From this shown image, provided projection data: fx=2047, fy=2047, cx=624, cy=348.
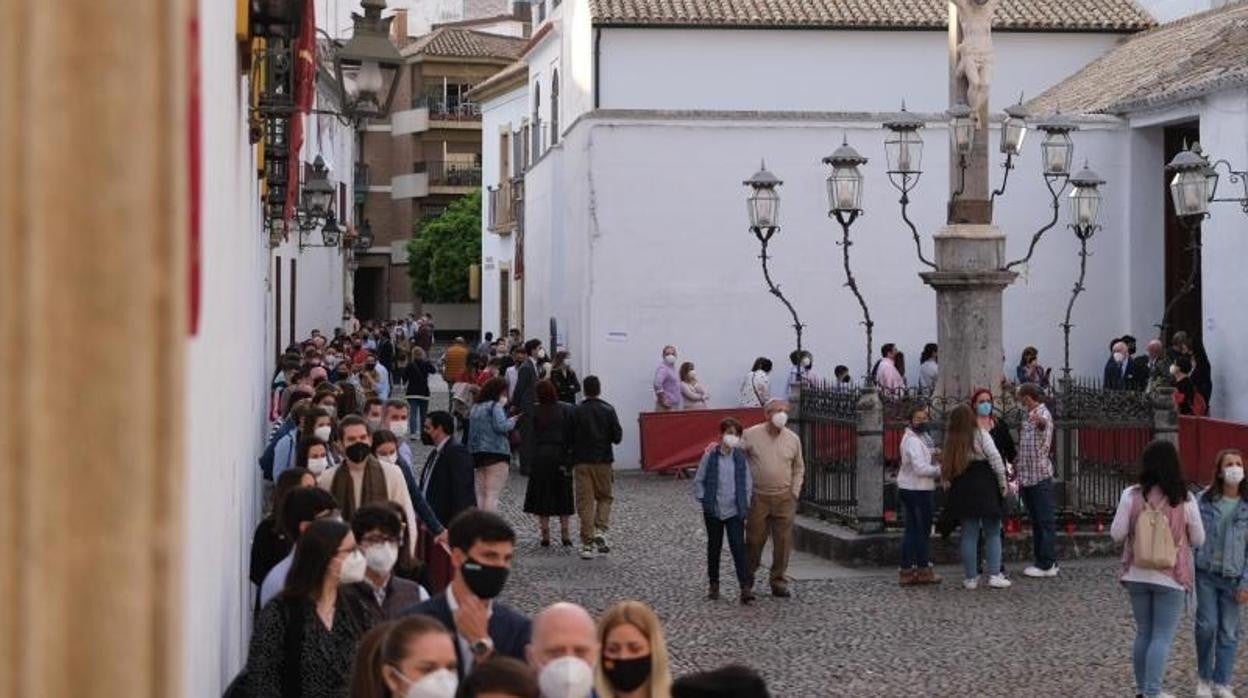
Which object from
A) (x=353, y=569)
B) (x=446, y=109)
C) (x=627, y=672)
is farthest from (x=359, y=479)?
(x=446, y=109)

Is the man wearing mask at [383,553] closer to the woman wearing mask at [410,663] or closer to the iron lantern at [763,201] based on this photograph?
the woman wearing mask at [410,663]

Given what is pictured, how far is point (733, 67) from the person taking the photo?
3362 cm

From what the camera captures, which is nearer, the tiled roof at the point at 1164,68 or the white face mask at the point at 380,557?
the white face mask at the point at 380,557

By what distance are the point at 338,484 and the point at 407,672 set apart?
5.52 metres

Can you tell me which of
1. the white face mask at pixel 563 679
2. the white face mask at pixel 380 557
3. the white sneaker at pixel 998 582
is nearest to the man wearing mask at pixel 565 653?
the white face mask at pixel 563 679

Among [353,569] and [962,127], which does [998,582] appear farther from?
[353,569]

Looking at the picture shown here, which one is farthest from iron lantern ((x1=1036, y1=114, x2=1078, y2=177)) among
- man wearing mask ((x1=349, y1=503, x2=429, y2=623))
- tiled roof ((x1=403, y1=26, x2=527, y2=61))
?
tiled roof ((x1=403, y1=26, x2=527, y2=61))

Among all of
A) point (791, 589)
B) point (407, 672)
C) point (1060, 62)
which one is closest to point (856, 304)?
point (1060, 62)

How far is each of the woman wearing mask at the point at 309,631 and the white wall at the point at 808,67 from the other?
88.8 ft

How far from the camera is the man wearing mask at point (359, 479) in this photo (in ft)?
33.8

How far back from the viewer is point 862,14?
34281 millimetres

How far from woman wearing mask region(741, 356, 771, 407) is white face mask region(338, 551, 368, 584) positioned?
19.5 m

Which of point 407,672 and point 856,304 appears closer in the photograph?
point 407,672

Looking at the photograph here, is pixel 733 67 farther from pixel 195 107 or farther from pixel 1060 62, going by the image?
pixel 195 107
